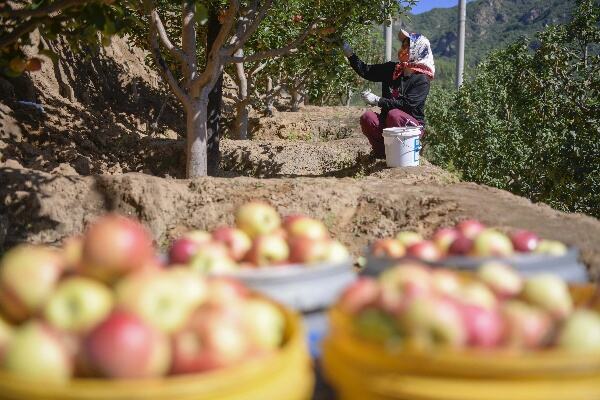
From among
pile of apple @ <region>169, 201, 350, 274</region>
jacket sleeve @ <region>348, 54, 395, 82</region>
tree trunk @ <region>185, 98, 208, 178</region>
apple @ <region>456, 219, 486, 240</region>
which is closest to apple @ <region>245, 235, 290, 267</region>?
pile of apple @ <region>169, 201, 350, 274</region>

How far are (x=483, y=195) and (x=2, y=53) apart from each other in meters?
3.99

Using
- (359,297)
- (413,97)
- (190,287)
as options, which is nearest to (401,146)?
(413,97)

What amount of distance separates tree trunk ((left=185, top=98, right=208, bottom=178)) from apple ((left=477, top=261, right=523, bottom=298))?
5635 millimetres

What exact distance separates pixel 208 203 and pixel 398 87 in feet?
12.8

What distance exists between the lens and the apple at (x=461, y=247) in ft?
7.54

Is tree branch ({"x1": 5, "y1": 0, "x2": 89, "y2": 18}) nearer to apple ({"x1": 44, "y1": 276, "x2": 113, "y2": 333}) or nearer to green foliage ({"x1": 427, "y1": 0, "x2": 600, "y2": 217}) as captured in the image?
apple ({"x1": 44, "y1": 276, "x2": 113, "y2": 333})

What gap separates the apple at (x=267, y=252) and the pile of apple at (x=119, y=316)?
1.32 ft

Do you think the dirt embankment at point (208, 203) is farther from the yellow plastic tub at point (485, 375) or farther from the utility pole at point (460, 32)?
the utility pole at point (460, 32)

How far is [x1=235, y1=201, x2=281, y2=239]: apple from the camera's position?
97.6 inches

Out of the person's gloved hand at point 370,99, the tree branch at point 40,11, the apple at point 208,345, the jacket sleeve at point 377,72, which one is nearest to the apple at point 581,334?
the apple at point 208,345

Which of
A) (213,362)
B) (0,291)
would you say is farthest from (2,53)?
(213,362)

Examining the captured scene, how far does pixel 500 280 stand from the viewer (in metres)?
1.78

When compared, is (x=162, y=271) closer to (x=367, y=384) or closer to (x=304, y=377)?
(x=304, y=377)

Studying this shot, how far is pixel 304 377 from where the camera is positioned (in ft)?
4.97
